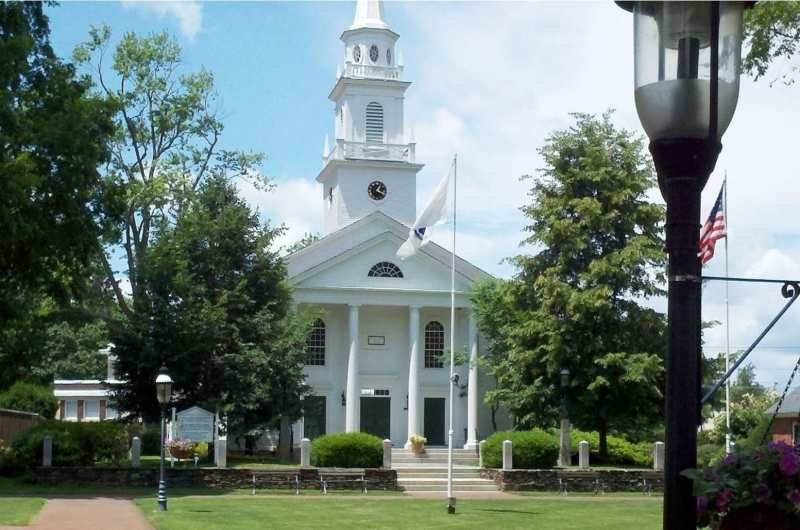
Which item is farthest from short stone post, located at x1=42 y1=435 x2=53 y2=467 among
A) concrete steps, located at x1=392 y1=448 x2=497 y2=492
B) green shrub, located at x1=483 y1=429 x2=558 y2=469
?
green shrub, located at x1=483 y1=429 x2=558 y2=469

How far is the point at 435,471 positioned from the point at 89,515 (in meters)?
15.7

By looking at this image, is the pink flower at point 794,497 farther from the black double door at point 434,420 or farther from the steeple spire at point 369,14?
the steeple spire at point 369,14

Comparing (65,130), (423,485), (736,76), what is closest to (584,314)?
(423,485)

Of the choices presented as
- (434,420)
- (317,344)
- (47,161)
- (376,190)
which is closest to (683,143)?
(47,161)

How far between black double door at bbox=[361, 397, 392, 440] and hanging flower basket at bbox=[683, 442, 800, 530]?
1691 inches

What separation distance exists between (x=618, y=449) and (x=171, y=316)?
1655cm

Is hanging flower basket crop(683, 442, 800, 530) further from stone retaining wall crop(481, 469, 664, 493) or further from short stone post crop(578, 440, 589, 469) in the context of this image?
short stone post crop(578, 440, 589, 469)

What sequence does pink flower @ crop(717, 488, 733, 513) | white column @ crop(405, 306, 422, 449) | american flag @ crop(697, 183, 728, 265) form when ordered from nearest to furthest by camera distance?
1. pink flower @ crop(717, 488, 733, 513)
2. american flag @ crop(697, 183, 728, 265)
3. white column @ crop(405, 306, 422, 449)

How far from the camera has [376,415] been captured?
46844 mm

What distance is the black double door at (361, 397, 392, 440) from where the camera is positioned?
46.6m

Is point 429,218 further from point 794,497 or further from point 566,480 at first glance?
point 794,497

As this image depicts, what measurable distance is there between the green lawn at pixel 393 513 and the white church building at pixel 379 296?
14714 millimetres

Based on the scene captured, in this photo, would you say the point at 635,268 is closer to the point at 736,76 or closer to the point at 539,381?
the point at 539,381

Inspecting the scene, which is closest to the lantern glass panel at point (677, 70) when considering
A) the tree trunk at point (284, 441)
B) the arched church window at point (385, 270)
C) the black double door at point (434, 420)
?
the tree trunk at point (284, 441)
